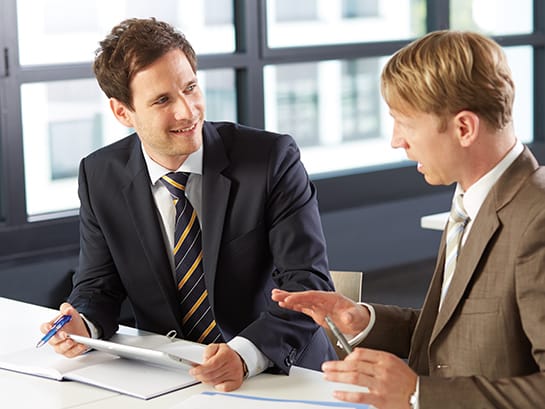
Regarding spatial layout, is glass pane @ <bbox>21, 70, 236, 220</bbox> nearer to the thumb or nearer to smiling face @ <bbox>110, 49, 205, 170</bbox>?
smiling face @ <bbox>110, 49, 205, 170</bbox>

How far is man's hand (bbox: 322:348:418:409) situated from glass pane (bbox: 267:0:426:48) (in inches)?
152

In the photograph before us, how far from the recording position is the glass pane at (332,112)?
5518mm

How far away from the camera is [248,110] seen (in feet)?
17.1

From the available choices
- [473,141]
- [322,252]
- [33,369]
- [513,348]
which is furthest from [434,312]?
[33,369]

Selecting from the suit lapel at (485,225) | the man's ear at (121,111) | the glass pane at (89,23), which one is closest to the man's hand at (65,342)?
the man's ear at (121,111)

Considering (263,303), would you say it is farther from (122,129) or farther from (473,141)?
(122,129)

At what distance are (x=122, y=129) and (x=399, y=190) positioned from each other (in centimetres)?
195

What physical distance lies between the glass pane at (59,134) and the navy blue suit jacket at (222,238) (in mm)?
1848

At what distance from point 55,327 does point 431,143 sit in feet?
A: 3.38

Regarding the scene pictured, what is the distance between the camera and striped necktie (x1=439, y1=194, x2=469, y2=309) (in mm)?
1859

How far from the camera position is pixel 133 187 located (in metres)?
2.61

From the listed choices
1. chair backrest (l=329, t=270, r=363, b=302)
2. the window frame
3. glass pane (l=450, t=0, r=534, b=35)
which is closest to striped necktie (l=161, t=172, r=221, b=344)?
chair backrest (l=329, t=270, r=363, b=302)

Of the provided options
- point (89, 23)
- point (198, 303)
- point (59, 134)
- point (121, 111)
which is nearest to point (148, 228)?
point (198, 303)

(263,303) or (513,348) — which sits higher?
(513,348)
